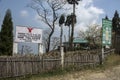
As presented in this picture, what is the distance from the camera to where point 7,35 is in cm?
3497

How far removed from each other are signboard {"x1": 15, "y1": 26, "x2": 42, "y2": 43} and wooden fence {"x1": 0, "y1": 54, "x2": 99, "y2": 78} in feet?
13.2

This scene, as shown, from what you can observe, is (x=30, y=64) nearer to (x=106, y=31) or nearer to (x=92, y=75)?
(x=92, y=75)

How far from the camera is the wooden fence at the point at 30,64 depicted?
2128 centimetres

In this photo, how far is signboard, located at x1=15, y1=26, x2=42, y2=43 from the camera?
2780 centimetres

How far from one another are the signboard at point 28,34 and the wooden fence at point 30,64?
401 cm

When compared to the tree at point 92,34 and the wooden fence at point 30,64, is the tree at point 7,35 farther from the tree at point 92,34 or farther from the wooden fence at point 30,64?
the tree at point 92,34

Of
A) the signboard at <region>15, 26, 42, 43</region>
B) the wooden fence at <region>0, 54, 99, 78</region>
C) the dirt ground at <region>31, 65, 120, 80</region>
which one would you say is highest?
the signboard at <region>15, 26, 42, 43</region>

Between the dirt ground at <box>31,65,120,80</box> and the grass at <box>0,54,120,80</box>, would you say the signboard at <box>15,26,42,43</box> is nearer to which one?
the grass at <box>0,54,120,80</box>

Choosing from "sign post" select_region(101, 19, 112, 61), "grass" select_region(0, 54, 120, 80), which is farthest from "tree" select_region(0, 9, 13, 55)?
"grass" select_region(0, 54, 120, 80)

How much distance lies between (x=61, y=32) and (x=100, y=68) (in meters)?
48.0

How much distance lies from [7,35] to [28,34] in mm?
7374

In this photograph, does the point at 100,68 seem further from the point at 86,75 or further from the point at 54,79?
the point at 54,79

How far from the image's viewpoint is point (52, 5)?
173 ft

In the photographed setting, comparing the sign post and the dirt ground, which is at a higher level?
the sign post
